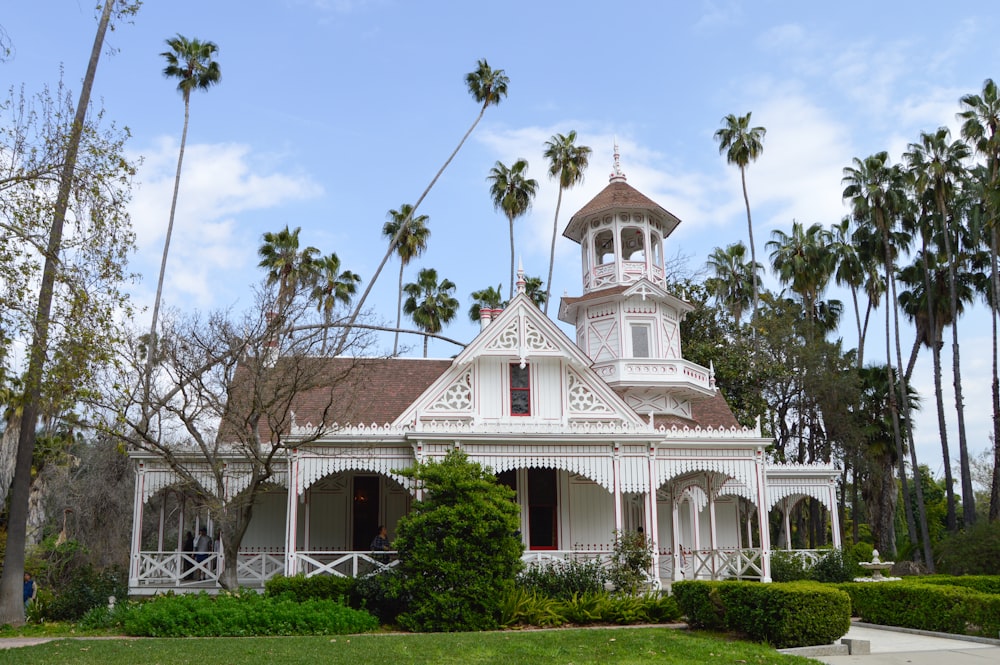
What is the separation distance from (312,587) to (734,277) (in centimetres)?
3788

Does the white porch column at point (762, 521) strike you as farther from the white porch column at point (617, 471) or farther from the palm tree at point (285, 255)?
the palm tree at point (285, 255)

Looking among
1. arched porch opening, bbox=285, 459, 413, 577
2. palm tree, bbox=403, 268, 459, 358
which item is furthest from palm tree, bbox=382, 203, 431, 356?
arched porch opening, bbox=285, 459, 413, 577

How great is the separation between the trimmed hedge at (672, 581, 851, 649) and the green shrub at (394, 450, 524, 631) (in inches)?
177

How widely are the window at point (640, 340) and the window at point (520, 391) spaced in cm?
574

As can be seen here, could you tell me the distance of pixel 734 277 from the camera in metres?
51.2

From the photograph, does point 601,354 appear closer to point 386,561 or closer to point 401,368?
point 401,368

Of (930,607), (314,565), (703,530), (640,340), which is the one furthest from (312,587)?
(703,530)

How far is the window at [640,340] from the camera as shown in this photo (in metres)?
28.9

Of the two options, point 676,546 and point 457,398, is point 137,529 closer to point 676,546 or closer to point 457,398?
point 457,398

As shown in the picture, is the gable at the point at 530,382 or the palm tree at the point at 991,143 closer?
the gable at the point at 530,382

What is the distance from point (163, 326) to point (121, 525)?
17440 mm

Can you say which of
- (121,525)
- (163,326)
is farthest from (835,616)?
(121,525)

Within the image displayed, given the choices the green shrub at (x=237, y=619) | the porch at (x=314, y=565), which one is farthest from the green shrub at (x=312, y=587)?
the green shrub at (x=237, y=619)

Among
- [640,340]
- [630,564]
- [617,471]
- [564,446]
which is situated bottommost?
[630,564]
